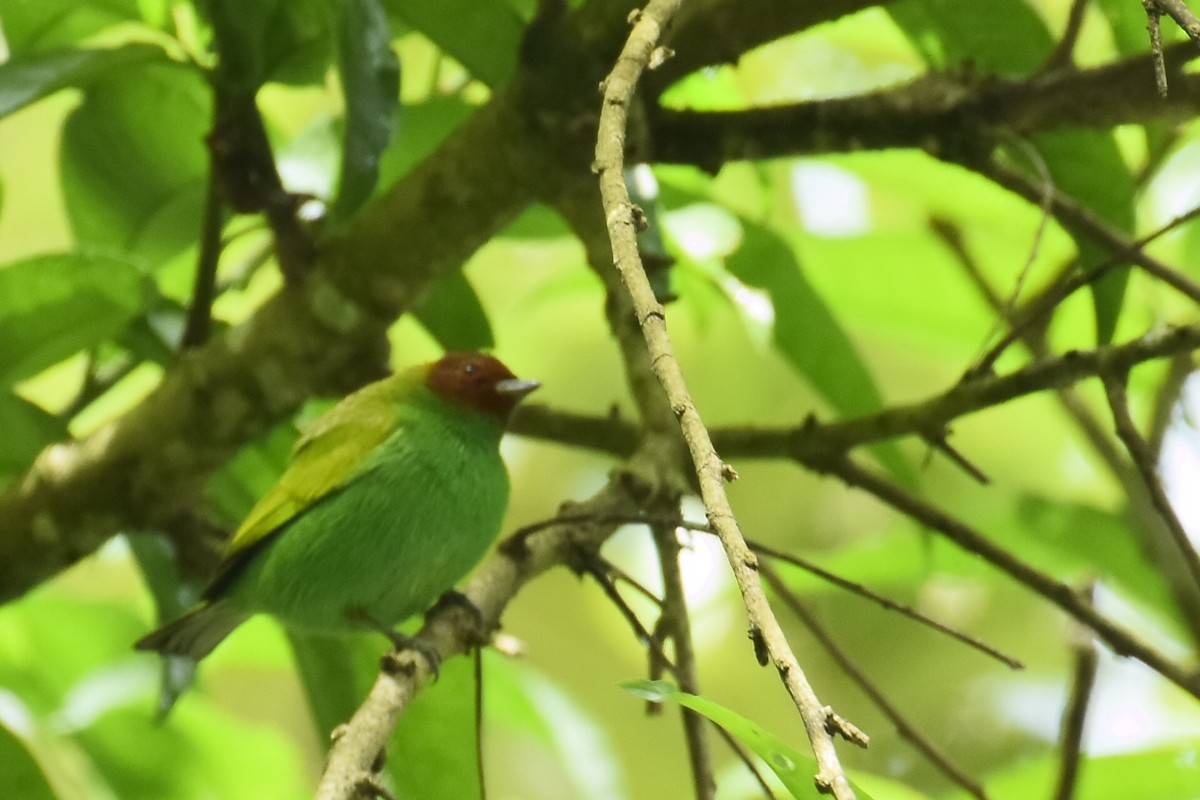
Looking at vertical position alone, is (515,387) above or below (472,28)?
below

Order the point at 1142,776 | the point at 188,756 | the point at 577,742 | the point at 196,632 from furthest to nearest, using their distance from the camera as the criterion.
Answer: the point at 577,742 < the point at 188,756 < the point at 196,632 < the point at 1142,776

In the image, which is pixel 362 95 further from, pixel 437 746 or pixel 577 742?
pixel 577 742

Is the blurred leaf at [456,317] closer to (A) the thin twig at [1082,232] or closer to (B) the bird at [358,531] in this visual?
(B) the bird at [358,531]

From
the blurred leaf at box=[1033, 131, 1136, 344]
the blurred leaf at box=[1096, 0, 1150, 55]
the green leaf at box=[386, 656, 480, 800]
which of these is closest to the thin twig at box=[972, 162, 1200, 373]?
the blurred leaf at box=[1033, 131, 1136, 344]

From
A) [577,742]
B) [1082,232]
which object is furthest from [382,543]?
[577,742]

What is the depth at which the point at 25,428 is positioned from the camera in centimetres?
130

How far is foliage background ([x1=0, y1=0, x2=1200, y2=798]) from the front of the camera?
1100mm

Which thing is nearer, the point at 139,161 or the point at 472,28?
the point at 472,28

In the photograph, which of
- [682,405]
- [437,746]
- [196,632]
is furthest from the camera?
[196,632]

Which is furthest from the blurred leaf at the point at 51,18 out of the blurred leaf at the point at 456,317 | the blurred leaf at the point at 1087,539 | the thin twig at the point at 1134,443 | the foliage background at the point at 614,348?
the blurred leaf at the point at 1087,539

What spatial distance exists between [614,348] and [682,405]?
6.82 ft

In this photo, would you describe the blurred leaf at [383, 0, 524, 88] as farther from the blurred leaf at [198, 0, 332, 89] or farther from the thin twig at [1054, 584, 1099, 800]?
the thin twig at [1054, 584, 1099, 800]

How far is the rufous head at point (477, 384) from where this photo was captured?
1354 millimetres

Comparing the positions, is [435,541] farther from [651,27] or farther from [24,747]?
[651,27]
